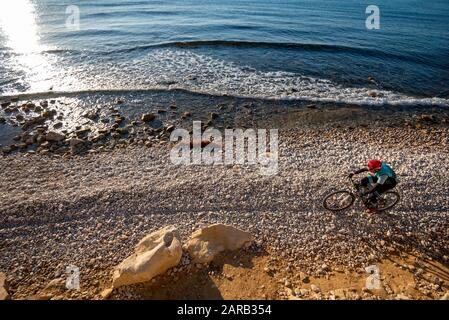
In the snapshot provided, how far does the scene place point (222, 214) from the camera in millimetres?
10789

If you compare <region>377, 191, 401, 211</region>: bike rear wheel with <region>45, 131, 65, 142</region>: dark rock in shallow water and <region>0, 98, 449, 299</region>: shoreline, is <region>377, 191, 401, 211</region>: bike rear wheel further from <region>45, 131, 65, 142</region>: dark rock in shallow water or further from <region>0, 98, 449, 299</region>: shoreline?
<region>45, 131, 65, 142</region>: dark rock in shallow water

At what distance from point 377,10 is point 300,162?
53.5 metres

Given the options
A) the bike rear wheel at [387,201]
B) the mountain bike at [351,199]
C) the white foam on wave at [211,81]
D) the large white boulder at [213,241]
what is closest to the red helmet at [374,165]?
the mountain bike at [351,199]

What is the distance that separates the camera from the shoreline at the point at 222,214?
28.5 feet

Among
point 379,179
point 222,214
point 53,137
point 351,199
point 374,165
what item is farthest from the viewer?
point 53,137

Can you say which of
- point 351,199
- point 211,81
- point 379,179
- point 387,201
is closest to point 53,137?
point 211,81

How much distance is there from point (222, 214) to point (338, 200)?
166 inches

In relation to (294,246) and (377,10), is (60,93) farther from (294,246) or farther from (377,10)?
(377,10)

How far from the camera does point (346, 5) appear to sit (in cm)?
5794

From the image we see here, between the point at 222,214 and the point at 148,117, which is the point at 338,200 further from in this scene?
the point at 148,117

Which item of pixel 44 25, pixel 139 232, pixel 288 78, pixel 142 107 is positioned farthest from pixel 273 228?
pixel 44 25

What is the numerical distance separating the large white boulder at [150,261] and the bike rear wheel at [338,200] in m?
5.40

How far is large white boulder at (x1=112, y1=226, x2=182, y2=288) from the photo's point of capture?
7848mm

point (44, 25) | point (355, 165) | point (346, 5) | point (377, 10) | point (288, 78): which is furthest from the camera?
point (346, 5)
